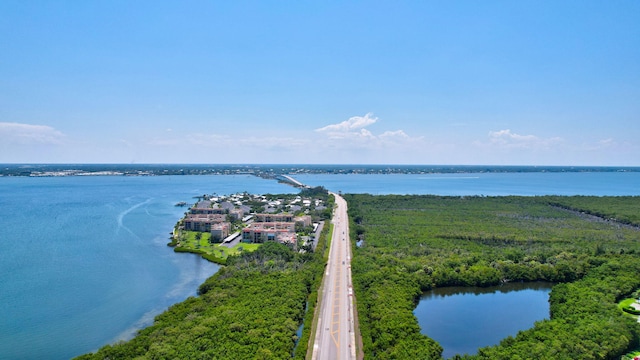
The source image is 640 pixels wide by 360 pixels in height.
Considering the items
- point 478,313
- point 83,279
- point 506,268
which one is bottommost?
point 478,313

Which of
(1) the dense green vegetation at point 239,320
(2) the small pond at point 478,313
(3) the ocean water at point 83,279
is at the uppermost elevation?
(1) the dense green vegetation at point 239,320

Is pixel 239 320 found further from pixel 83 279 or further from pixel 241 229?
pixel 241 229

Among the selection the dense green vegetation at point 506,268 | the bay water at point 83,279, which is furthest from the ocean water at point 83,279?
the dense green vegetation at point 506,268

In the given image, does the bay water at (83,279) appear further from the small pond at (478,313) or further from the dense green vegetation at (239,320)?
the small pond at (478,313)

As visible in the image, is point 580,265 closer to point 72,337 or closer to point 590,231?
point 590,231

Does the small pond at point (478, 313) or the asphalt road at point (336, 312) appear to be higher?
the asphalt road at point (336, 312)

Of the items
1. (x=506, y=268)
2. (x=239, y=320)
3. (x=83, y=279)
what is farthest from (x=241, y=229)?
(x=506, y=268)

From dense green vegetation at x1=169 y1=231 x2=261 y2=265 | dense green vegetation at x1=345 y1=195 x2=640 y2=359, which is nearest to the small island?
dense green vegetation at x1=169 y1=231 x2=261 y2=265
